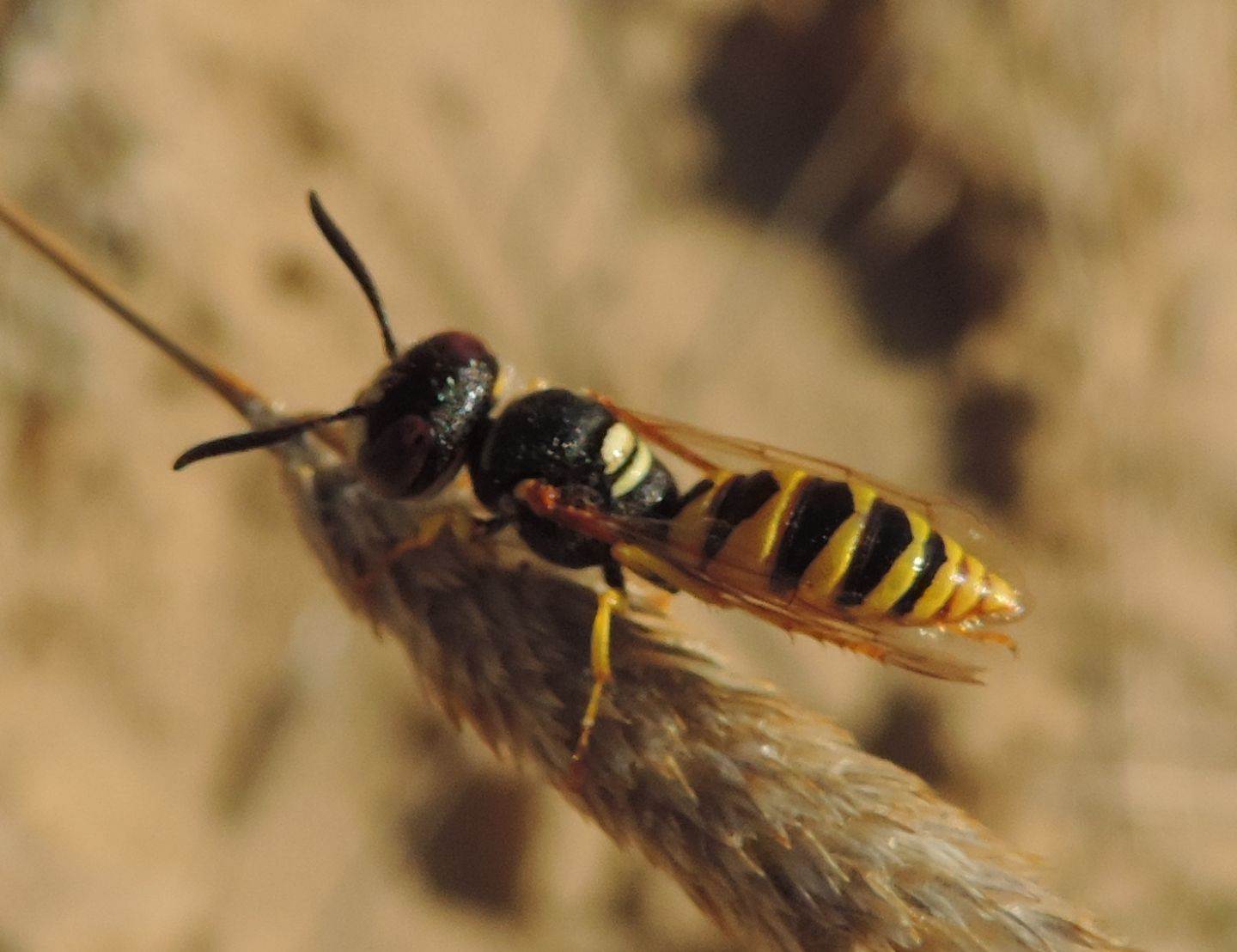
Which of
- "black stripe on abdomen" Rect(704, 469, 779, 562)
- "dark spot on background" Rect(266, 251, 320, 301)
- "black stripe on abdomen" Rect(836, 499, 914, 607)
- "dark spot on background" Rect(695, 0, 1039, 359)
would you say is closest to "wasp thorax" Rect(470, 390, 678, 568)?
"black stripe on abdomen" Rect(704, 469, 779, 562)

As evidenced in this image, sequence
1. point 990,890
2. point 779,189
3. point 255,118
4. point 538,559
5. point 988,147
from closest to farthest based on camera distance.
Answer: point 990,890 → point 538,559 → point 255,118 → point 988,147 → point 779,189

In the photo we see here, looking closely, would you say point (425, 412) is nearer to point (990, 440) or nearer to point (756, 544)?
point (756, 544)

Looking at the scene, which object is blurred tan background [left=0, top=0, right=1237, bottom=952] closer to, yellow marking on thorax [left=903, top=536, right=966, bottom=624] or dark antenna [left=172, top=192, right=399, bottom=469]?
dark antenna [left=172, top=192, right=399, bottom=469]

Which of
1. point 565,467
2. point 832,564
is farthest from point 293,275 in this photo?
point 832,564

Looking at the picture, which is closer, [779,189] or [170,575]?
[170,575]

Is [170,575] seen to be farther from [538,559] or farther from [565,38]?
[565,38]

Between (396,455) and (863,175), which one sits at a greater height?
(863,175)

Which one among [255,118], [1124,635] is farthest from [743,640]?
[255,118]
